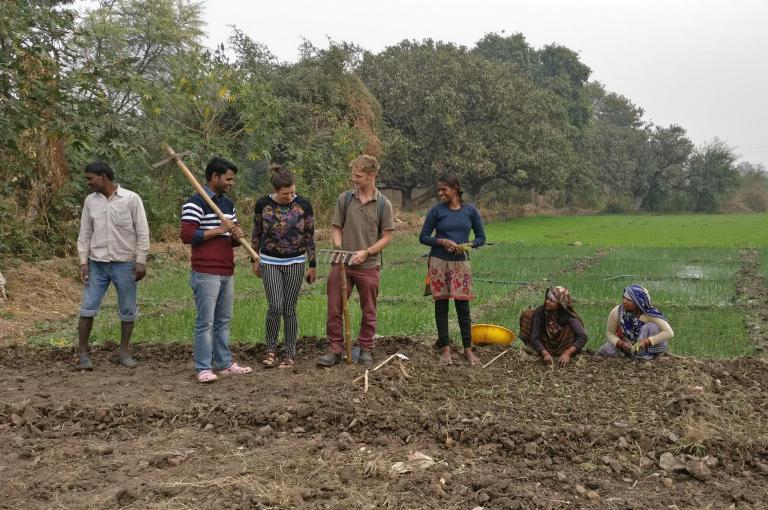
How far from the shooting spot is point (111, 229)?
564cm

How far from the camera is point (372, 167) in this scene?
18.3 ft

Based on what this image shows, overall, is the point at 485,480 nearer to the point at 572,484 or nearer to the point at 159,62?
the point at 572,484

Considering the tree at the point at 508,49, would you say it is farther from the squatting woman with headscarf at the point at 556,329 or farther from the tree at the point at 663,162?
the squatting woman with headscarf at the point at 556,329

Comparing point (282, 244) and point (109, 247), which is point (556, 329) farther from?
point (109, 247)

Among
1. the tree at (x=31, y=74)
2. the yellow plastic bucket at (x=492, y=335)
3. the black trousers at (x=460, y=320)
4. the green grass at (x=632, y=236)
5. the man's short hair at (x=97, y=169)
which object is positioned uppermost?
the tree at (x=31, y=74)

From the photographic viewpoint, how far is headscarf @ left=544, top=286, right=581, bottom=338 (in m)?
5.98

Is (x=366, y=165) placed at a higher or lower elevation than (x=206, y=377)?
higher

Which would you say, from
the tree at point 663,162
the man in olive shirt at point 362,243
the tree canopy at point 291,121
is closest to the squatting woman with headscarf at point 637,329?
the man in olive shirt at point 362,243

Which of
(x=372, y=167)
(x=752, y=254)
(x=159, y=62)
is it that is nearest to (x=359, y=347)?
(x=372, y=167)

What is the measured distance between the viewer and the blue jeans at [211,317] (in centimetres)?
533

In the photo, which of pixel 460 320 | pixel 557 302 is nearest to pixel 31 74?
pixel 460 320

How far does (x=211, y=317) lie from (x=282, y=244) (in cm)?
79

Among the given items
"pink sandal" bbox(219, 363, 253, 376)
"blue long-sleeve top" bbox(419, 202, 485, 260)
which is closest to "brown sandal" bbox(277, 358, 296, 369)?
"pink sandal" bbox(219, 363, 253, 376)

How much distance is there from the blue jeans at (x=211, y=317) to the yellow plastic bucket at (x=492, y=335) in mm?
2299
